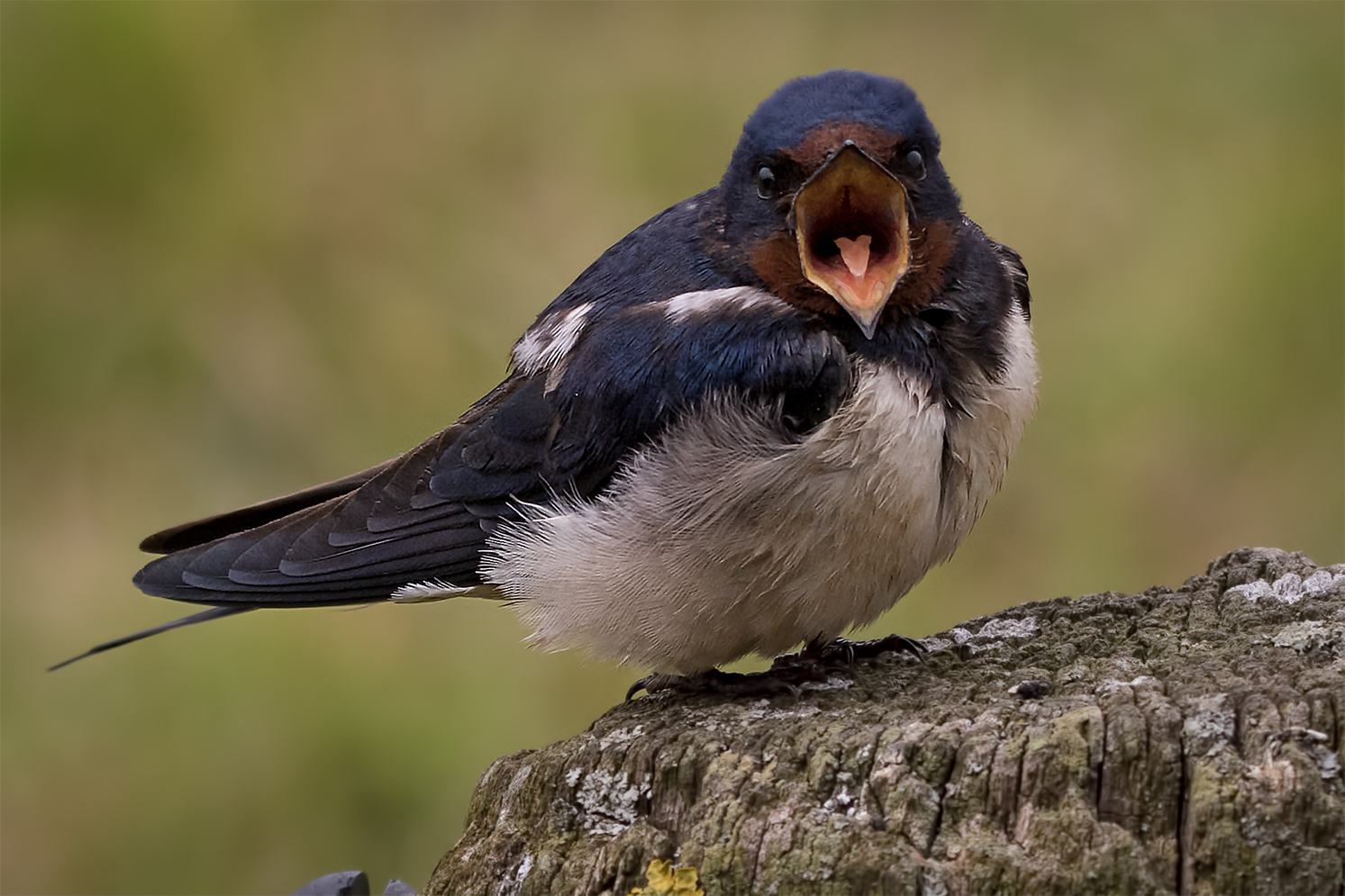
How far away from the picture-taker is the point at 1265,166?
4.69 metres

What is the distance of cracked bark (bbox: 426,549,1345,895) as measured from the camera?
172 cm

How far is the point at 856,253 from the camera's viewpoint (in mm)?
2365

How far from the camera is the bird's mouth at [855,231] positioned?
7.48ft

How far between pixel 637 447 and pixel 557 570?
0.81ft

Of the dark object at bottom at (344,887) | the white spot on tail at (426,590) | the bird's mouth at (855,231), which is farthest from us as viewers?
the white spot on tail at (426,590)

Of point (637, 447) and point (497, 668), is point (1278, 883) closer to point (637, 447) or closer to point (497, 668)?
point (637, 447)

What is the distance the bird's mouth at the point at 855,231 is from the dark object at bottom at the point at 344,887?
1.18 meters

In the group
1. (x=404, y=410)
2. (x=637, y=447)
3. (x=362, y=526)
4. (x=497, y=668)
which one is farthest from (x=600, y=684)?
(x=637, y=447)

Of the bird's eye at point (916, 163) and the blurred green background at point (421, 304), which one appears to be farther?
the blurred green background at point (421, 304)

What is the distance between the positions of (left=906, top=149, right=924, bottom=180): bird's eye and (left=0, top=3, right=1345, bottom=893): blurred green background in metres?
1.46

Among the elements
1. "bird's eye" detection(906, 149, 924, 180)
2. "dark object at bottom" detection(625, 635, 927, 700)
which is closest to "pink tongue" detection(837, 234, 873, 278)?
"bird's eye" detection(906, 149, 924, 180)

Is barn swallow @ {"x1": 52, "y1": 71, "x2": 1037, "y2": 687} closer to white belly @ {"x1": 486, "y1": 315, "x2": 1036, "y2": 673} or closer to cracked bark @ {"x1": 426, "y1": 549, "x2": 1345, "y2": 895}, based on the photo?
white belly @ {"x1": 486, "y1": 315, "x2": 1036, "y2": 673}

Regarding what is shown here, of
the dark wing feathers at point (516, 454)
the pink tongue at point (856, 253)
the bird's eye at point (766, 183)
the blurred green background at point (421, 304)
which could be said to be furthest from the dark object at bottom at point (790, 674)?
the blurred green background at point (421, 304)

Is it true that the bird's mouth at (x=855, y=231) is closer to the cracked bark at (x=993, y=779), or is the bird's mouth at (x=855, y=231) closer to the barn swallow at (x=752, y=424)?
the barn swallow at (x=752, y=424)
